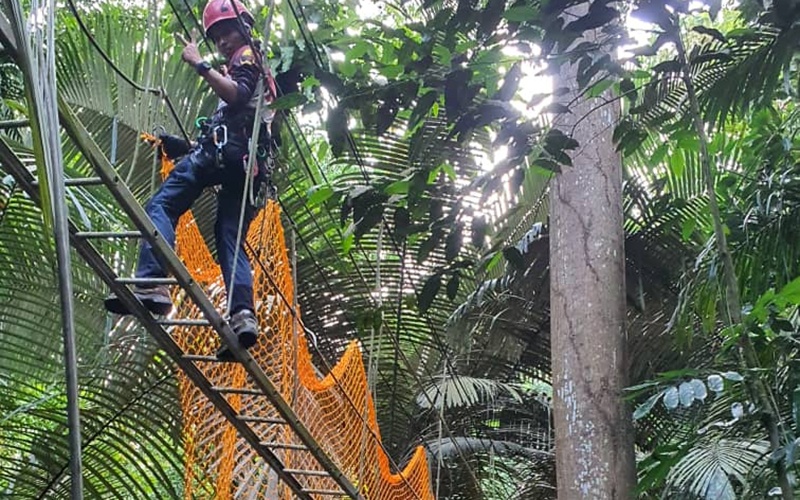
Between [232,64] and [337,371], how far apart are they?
99 cm

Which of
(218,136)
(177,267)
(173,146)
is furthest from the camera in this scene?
(173,146)

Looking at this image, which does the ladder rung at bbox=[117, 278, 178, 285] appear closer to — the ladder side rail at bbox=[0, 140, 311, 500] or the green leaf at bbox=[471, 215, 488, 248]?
the ladder side rail at bbox=[0, 140, 311, 500]

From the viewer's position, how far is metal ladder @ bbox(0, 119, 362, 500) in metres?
1.37

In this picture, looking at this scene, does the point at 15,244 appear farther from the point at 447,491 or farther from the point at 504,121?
the point at 447,491

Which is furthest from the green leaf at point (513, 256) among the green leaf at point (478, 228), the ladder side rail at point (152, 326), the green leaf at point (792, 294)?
the ladder side rail at point (152, 326)

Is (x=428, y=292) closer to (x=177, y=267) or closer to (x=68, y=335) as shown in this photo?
(x=177, y=267)

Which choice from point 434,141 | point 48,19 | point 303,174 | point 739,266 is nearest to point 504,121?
point 434,141

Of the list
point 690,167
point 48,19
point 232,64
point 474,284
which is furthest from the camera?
point 474,284

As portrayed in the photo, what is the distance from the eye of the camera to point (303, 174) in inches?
134

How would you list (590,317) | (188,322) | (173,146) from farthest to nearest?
(173,146) < (590,317) < (188,322)

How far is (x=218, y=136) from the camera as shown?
2020mm

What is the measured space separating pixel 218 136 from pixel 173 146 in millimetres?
286

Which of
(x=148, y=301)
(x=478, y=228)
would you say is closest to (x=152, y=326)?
(x=148, y=301)

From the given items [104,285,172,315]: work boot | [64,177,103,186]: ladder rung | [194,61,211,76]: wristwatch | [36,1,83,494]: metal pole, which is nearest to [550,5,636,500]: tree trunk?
[194,61,211,76]: wristwatch
